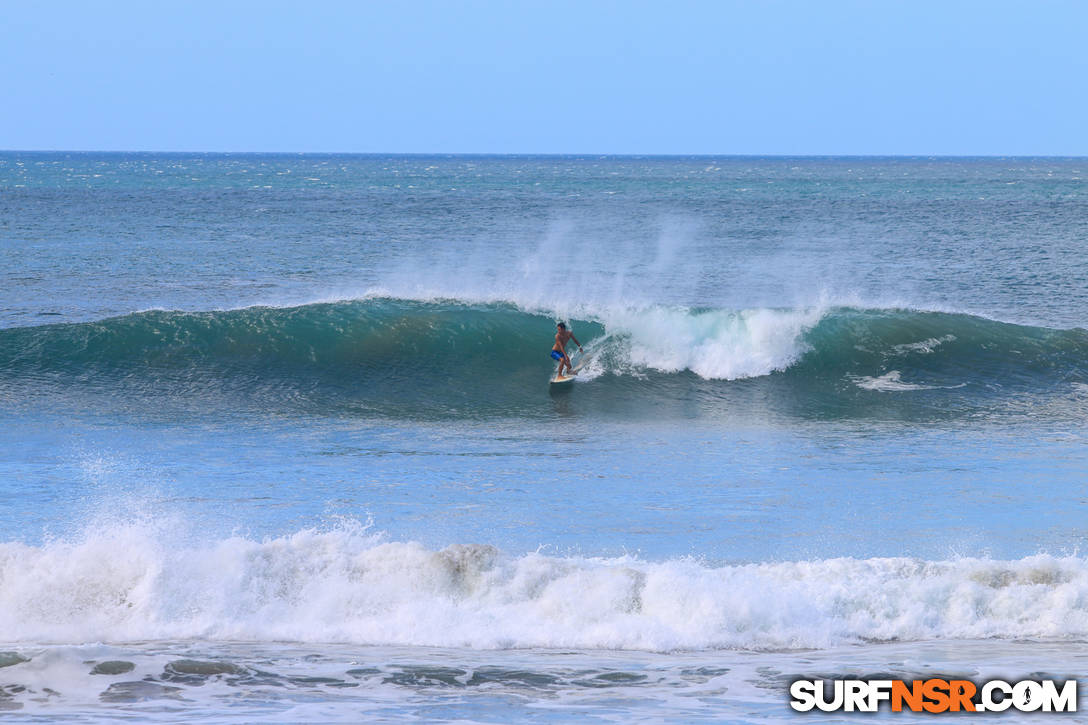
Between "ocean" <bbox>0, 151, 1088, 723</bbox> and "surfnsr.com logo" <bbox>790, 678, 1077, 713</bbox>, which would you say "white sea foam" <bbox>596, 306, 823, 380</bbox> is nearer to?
"ocean" <bbox>0, 151, 1088, 723</bbox>

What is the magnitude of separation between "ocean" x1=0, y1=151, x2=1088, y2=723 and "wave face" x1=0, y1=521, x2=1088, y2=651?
26 mm

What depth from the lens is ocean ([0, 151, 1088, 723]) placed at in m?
7.60

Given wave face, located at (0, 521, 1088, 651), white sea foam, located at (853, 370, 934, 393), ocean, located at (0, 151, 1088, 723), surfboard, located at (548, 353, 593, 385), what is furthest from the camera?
surfboard, located at (548, 353, 593, 385)

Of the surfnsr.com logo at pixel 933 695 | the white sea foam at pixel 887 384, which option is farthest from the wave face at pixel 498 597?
the white sea foam at pixel 887 384

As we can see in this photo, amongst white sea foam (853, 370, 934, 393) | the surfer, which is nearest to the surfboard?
the surfer

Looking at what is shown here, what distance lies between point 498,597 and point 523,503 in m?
2.45

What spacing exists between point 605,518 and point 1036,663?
168 inches

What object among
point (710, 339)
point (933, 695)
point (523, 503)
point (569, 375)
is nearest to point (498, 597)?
point (523, 503)

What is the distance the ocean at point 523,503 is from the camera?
7602 millimetres

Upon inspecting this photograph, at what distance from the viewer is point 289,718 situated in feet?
21.7

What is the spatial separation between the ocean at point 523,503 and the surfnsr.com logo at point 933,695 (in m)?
0.18

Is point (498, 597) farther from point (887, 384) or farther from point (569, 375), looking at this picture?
point (887, 384)

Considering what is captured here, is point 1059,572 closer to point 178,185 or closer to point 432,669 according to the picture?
point 432,669

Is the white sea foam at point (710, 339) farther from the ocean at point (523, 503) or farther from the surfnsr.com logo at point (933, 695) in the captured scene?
the surfnsr.com logo at point (933, 695)
